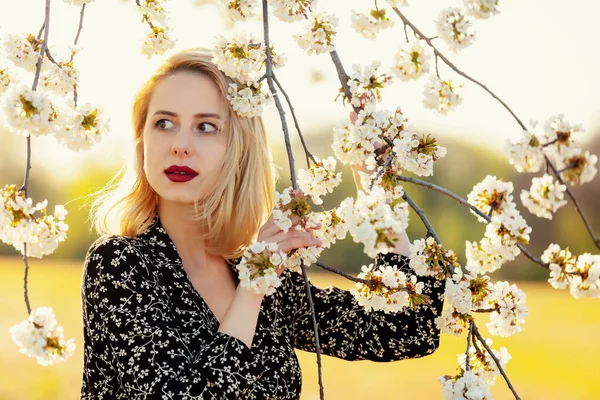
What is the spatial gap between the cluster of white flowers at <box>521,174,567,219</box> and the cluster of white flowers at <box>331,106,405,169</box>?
0.37 metres

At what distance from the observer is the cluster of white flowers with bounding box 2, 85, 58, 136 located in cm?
Answer: 139

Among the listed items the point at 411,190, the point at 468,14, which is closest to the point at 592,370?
the point at 411,190

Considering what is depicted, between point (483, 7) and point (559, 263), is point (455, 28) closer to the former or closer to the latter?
point (483, 7)

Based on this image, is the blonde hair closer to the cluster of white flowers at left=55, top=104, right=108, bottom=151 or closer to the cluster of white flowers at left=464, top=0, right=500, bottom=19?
the cluster of white flowers at left=55, top=104, right=108, bottom=151

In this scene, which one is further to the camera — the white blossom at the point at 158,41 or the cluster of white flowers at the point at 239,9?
the white blossom at the point at 158,41

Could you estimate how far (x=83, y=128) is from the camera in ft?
5.27

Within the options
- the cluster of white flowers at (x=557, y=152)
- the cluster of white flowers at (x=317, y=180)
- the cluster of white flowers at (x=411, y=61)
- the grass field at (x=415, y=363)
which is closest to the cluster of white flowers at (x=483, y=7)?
the cluster of white flowers at (x=411, y=61)

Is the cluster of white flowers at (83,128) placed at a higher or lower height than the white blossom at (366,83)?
lower

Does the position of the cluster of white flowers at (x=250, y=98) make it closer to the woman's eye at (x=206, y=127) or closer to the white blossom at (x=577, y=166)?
the woman's eye at (x=206, y=127)

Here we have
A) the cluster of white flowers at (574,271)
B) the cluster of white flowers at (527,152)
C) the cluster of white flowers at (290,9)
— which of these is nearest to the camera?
the cluster of white flowers at (527,152)

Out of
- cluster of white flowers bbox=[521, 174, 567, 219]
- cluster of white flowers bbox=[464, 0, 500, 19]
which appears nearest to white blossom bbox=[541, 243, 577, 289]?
cluster of white flowers bbox=[521, 174, 567, 219]

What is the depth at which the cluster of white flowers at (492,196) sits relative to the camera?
A: 146 cm

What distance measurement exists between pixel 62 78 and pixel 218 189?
1.85 ft

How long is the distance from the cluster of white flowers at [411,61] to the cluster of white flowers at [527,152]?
0.41 metres
